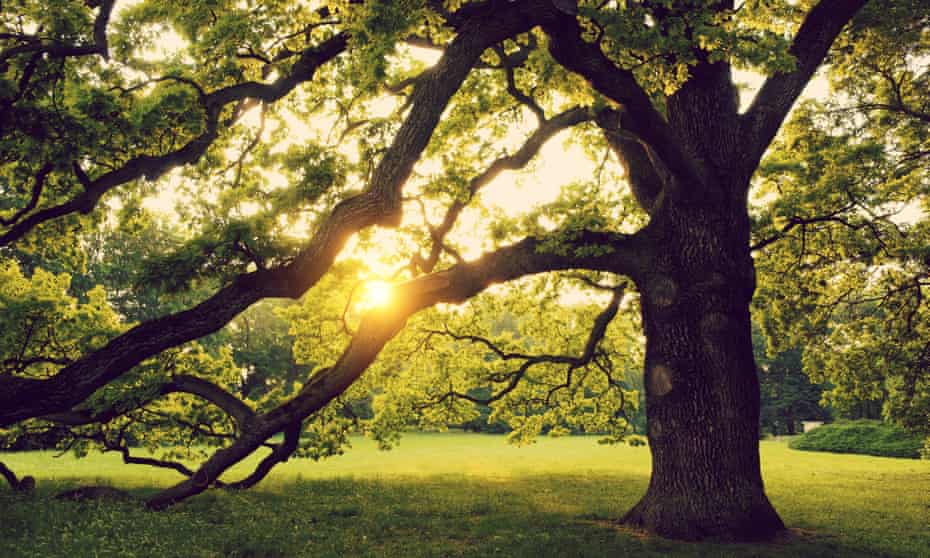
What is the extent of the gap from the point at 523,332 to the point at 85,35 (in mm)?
13044

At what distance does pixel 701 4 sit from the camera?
27.3 feet

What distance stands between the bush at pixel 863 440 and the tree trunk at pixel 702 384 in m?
32.8

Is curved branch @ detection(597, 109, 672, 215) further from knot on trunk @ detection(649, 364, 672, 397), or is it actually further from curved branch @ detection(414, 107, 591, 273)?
knot on trunk @ detection(649, 364, 672, 397)

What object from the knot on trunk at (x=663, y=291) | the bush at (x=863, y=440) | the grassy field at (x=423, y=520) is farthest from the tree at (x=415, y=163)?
the bush at (x=863, y=440)

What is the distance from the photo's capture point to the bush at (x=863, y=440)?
36.5m

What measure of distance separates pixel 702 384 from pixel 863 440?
37183 mm

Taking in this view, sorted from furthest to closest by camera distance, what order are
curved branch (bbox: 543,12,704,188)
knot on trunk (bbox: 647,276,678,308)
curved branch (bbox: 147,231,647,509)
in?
curved branch (bbox: 147,231,647,509)
knot on trunk (bbox: 647,276,678,308)
curved branch (bbox: 543,12,704,188)

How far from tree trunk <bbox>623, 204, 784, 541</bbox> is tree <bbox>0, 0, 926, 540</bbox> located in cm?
4

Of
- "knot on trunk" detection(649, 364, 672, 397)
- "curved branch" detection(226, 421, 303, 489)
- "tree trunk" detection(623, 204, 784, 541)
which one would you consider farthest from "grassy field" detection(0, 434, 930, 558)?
"knot on trunk" detection(649, 364, 672, 397)

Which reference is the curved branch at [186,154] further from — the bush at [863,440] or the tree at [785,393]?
the tree at [785,393]

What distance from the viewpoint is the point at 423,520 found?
12398mm

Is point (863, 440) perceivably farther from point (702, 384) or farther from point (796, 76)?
point (796, 76)

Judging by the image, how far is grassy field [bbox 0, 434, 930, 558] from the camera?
959 cm

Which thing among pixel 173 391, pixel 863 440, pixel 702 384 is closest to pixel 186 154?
pixel 173 391
